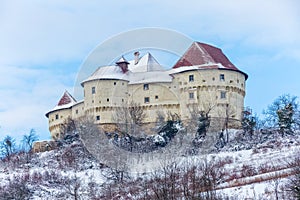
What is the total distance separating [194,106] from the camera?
224ft

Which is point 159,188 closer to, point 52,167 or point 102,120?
point 52,167

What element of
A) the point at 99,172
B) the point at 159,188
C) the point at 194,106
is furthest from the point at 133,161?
the point at 159,188

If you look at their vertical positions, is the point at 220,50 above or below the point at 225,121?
above

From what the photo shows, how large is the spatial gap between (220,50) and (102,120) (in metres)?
10.4

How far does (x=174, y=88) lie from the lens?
232 feet

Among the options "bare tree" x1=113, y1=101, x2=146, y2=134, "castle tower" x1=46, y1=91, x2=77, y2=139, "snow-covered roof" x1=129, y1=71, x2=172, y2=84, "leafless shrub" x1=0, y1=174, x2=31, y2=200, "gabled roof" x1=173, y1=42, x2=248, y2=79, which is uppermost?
"gabled roof" x1=173, y1=42, x2=248, y2=79

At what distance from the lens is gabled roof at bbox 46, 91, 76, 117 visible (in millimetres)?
76125

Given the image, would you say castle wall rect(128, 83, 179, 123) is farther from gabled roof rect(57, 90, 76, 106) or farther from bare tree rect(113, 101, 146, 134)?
gabled roof rect(57, 90, 76, 106)

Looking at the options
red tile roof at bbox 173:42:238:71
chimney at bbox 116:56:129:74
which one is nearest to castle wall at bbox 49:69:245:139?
red tile roof at bbox 173:42:238:71

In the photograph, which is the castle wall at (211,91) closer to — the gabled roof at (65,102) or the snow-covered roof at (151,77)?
the snow-covered roof at (151,77)

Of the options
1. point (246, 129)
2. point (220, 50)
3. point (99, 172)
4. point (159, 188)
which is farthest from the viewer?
point (220, 50)

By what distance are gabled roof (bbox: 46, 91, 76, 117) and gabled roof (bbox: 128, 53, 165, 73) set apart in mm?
5286

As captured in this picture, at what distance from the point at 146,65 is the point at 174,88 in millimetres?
4054

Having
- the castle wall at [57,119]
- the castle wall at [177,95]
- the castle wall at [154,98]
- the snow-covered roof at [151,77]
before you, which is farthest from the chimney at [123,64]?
the castle wall at [57,119]
